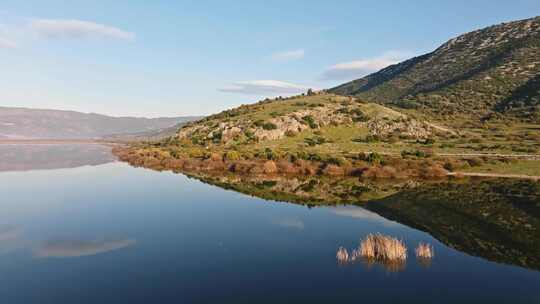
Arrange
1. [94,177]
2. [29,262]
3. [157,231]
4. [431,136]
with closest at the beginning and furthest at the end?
1. [29,262]
2. [157,231]
3. [94,177]
4. [431,136]

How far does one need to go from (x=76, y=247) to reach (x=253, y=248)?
1223cm

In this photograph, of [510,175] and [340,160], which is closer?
[510,175]

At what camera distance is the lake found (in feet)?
65.5

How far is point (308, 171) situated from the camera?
229 ft

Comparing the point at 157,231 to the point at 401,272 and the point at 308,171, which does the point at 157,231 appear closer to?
the point at 401,272

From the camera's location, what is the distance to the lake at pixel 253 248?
65.5ft

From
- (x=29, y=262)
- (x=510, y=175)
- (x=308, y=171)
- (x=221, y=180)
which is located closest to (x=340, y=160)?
(x=308, y=171)

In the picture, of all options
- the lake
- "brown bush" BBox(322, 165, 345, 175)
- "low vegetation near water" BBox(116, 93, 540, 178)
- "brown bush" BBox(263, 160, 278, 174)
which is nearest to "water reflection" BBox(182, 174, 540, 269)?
the lake

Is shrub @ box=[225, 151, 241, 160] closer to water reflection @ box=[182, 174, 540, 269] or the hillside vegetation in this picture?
the hillside vegetation

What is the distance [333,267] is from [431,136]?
9066 centimetres

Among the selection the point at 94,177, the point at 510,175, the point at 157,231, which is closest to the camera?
the point at 157,231

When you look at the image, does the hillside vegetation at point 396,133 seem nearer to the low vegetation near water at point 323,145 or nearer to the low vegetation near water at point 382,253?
the low vegetation near water at point 323,145

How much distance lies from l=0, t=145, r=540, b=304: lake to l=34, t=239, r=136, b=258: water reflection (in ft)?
0.45

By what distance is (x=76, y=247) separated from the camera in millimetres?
27641
